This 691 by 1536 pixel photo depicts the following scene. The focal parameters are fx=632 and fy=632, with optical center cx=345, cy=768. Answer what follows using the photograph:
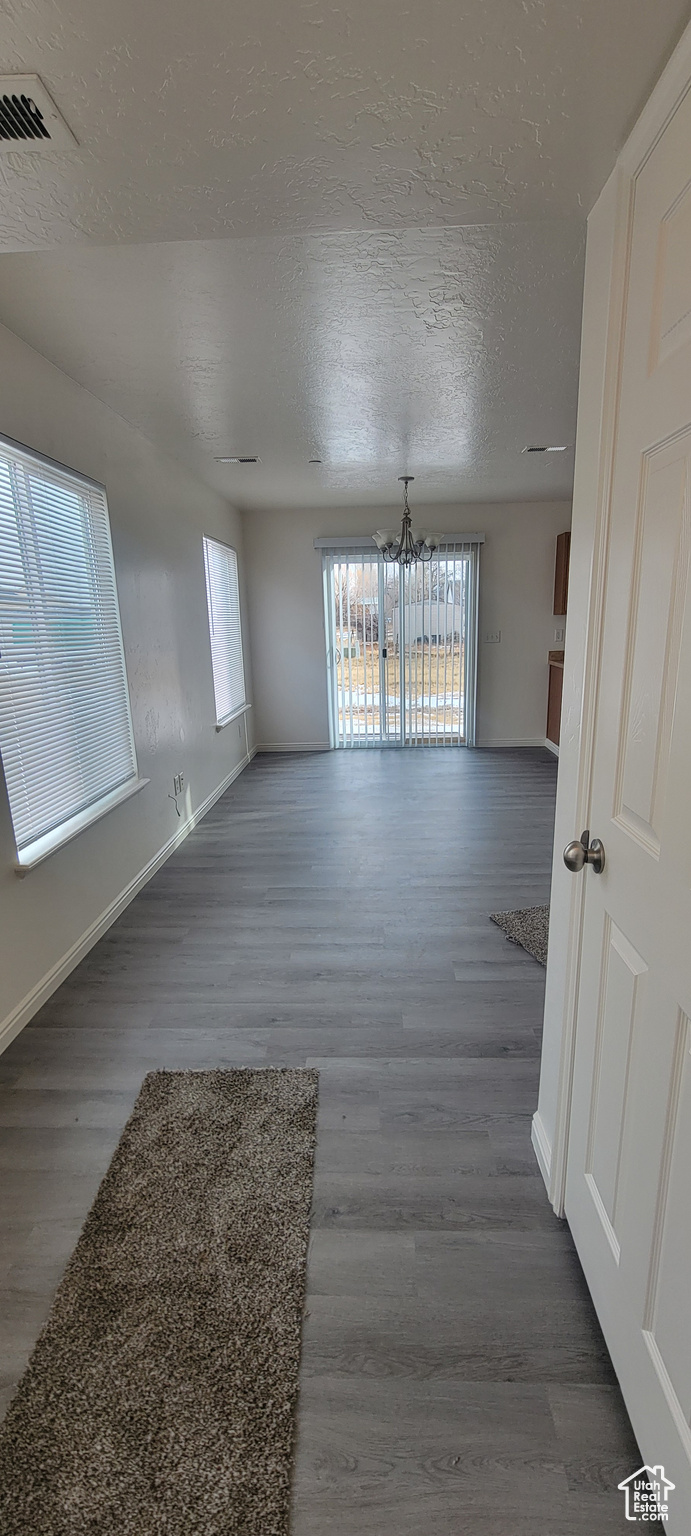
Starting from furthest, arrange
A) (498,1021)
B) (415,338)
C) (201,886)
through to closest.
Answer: (201,886) < (415,338) < (498,1021)

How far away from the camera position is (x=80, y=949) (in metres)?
2.74

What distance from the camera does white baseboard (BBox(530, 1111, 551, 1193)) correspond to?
1.56 meters

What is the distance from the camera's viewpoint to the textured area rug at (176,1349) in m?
1.04

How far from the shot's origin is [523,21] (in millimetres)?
860

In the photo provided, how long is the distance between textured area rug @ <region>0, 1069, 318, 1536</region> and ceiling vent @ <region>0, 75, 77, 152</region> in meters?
2.19

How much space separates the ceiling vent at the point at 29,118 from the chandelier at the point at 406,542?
3962 mm

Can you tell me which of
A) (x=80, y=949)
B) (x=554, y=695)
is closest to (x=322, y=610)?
(x=554, y=695)

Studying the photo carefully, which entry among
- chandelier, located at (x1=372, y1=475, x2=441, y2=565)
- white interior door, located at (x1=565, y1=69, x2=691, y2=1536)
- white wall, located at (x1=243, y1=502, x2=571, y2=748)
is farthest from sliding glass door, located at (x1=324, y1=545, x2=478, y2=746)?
white interior door, located at (x1=565, y1=69, x2=691, y2=1536)

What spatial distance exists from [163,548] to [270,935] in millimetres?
2478

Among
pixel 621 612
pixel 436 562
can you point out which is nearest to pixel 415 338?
pixel 621 612

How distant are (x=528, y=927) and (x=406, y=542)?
3.35 m

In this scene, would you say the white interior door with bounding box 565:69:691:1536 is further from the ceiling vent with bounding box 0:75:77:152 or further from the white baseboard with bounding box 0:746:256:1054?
the white baseboard with bounding box 0:746:256:1054

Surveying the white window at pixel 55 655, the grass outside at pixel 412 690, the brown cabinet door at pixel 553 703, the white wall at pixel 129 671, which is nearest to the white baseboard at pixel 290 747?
the grass outside at pixel 412 690

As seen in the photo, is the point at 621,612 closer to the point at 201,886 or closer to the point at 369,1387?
the point at 369,1387
